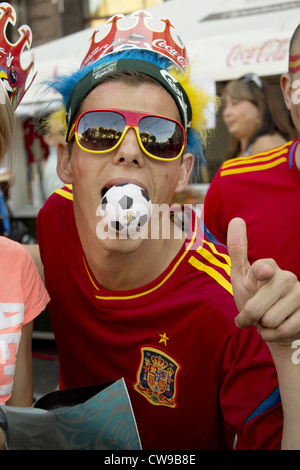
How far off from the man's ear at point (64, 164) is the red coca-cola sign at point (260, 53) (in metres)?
2.96

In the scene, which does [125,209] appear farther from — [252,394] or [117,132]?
[252,394]

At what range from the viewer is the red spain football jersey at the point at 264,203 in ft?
6.54

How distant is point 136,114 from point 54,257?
685mm

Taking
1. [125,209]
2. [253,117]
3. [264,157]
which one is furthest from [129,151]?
[253,117]

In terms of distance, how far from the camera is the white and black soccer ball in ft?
4.50

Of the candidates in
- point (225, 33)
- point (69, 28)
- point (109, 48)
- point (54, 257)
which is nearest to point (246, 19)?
point (225, 33)

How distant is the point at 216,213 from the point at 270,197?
304 millimetres

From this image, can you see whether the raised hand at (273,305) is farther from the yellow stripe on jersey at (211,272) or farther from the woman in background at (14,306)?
the woman in background at (14,306)

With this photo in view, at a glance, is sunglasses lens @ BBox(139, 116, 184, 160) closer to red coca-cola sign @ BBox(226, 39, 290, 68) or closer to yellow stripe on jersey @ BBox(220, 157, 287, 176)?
→ yellow stripe on jersey @ BBox(220, 157, 287, 176)

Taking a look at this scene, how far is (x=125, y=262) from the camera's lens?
1625 mm

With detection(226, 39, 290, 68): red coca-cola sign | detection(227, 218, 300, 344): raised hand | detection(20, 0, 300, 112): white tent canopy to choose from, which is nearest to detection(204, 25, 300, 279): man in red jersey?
detection(227, 218, 300, 344): raised hand

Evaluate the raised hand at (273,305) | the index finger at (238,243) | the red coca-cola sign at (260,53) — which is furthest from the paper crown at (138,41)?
the red coca-cola sign at (260,53)

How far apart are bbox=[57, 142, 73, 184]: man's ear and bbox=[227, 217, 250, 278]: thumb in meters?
0.76
